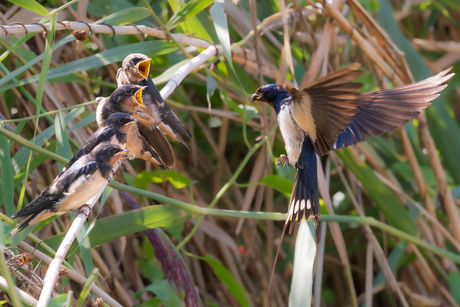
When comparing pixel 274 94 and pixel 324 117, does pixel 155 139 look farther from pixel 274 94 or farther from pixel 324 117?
pixel 324 117

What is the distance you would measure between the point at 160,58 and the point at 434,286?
1.68 metres

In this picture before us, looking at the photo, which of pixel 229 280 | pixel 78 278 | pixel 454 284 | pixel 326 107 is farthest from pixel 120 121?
pixel 454 284

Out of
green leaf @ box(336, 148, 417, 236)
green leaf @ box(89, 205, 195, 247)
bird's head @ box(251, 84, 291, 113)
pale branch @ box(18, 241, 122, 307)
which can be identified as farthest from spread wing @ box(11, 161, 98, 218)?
green leaf @ box(336, 148, 417, 236)

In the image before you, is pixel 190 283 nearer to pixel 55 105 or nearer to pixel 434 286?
pixel 55 105

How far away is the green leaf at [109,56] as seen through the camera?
1537 mm

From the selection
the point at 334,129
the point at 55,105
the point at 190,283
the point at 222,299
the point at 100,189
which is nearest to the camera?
the point at 100,189

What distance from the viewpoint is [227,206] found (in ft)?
7.90

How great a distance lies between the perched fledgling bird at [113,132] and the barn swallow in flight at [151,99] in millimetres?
141

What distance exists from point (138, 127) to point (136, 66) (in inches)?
7.8

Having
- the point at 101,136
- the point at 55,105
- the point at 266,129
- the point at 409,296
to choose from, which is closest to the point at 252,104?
the point at 266,129

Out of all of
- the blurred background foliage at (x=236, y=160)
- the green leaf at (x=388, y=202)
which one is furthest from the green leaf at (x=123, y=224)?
the green leaf at (x=388, y=202)

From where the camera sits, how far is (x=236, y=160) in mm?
2641

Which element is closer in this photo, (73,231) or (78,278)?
(73,231)

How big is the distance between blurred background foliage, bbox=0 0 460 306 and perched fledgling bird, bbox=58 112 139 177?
126 millimetres
